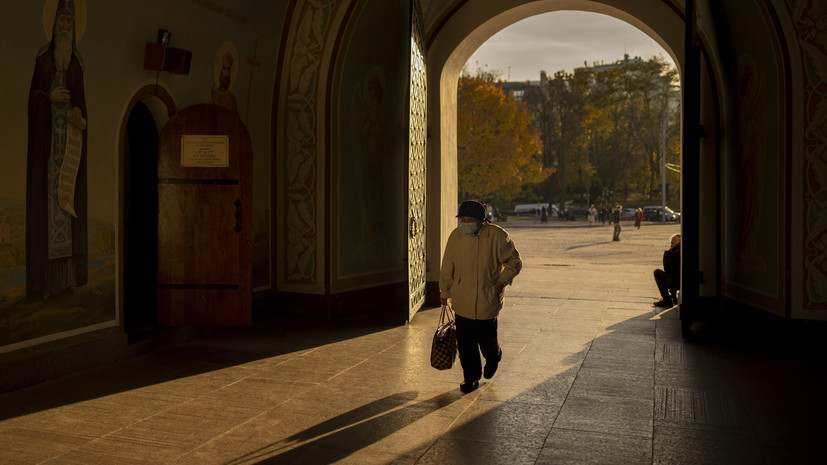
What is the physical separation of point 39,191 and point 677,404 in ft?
18.1

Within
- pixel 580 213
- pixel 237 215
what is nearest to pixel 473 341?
pixel 237 215

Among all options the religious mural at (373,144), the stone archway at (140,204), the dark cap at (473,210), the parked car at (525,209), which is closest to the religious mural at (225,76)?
the stone archway at (140,204)

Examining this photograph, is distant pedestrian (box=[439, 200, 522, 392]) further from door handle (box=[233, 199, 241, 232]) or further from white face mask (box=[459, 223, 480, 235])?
door handle (box=[233, 199, 241, 232])

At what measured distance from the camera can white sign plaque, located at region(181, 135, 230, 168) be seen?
8.20 meters

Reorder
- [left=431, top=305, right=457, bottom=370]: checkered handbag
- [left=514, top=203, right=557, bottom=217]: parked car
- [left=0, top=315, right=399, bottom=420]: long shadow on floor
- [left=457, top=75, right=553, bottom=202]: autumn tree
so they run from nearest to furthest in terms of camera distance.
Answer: [left=0, top=315, right=399, bottom=420]: long shadow on floor, [left=431, top=305, right=457, bottom=370]: checkered handbag, [left=457, top=75, right=553, bottom=202]: autumn tree, [left=514, top=203, right=557, bottom=217]: parked car

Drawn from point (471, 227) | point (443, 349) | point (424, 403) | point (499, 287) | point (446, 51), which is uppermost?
point (446, 51)

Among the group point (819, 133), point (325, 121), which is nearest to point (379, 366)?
point (325, 121)

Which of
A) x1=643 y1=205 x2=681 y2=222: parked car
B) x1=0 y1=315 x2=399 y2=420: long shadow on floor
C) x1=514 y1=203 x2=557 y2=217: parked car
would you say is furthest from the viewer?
x1=514 y1=203 x2=557 y2=217: parked car

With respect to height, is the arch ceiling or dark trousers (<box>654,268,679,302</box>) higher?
the arch ceiling

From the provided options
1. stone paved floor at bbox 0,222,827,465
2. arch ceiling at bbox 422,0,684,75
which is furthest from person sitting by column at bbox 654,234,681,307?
arch ceiling at bbox 422,0,684,75

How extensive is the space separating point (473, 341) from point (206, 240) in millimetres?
3500

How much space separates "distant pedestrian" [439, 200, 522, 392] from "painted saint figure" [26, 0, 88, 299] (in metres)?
3.39

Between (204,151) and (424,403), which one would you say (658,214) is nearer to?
(204,151)

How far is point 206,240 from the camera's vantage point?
8328 mm
